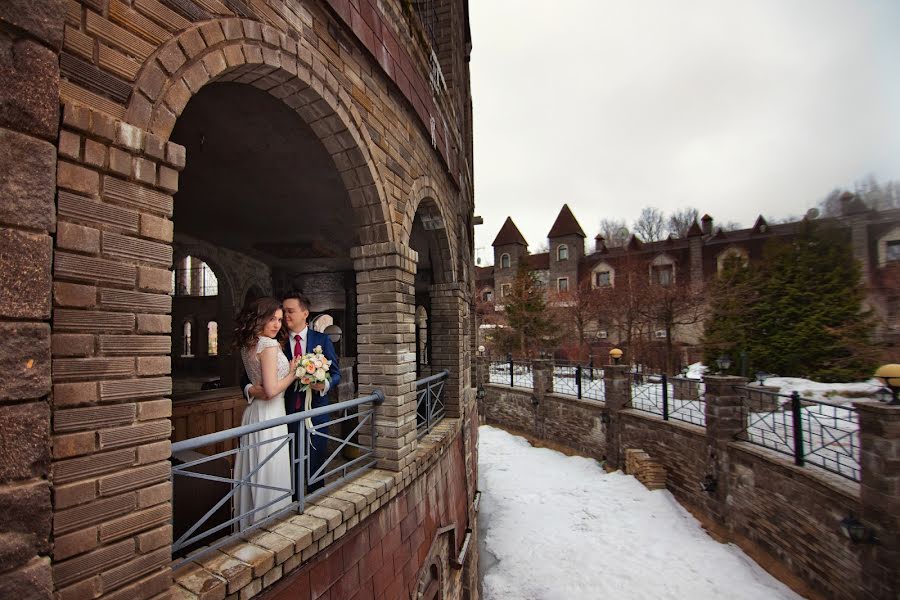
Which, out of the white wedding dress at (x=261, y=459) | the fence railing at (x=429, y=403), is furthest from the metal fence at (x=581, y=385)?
the white wedding dress at (x=261, y=459)

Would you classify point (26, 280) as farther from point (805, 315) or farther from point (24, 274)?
point (805, 315)

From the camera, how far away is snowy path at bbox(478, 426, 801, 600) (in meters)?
6.98

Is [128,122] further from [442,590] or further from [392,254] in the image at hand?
[442,590]

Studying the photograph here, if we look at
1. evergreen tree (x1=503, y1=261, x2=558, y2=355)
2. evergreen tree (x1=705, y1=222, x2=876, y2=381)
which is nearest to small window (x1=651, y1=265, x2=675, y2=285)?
evergreen tree (x1=503, y1=261, x2=558, y2=355)

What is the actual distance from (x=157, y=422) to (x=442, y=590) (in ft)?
15.8

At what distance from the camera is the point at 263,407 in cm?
298

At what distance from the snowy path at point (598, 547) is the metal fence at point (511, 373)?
6261mm

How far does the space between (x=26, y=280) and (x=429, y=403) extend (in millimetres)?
4248

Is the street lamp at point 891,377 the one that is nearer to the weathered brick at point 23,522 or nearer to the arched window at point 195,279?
the weathered brick at point 23,522

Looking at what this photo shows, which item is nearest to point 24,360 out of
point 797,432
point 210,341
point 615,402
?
point 797,432

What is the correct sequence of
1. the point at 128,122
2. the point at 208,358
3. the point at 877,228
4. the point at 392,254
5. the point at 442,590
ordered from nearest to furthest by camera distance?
the point at 128,122 → the point at 392,254 → the point at 442,590 → the point at 208,358 → the point at 877,228

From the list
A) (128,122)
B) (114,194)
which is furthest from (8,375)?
(128,122)

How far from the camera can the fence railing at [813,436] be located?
646 cm

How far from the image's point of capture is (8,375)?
123 cm
